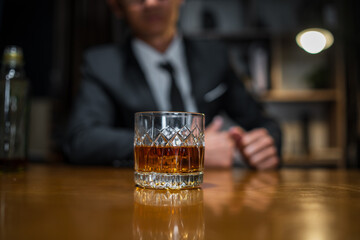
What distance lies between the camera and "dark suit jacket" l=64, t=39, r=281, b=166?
1218 mm

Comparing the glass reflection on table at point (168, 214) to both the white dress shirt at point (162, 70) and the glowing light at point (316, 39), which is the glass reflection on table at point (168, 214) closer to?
the white dress shirt at point (162, 70)

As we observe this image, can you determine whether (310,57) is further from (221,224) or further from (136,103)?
(221,224)

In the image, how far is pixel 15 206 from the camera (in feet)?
1.27

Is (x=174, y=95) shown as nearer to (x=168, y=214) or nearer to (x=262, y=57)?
(x=168, y=214)

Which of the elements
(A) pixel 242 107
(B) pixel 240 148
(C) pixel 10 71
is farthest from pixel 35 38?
(B) pixel 240 148

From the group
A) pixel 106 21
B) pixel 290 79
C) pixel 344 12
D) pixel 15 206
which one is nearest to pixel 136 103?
pixel 15 206

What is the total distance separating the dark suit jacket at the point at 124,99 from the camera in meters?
1.22

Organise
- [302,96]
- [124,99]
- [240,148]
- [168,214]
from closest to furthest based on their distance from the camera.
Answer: [168,214], [240,148], [124,99], [302,96]

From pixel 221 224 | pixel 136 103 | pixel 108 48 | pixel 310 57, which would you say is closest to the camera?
pixel 221 224

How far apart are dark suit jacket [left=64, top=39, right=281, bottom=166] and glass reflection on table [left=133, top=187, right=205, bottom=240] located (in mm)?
678

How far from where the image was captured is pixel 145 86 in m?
1.54

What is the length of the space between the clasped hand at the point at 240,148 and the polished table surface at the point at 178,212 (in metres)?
0.50

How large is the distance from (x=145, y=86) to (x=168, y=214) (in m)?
1.23

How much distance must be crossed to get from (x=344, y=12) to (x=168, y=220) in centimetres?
297
